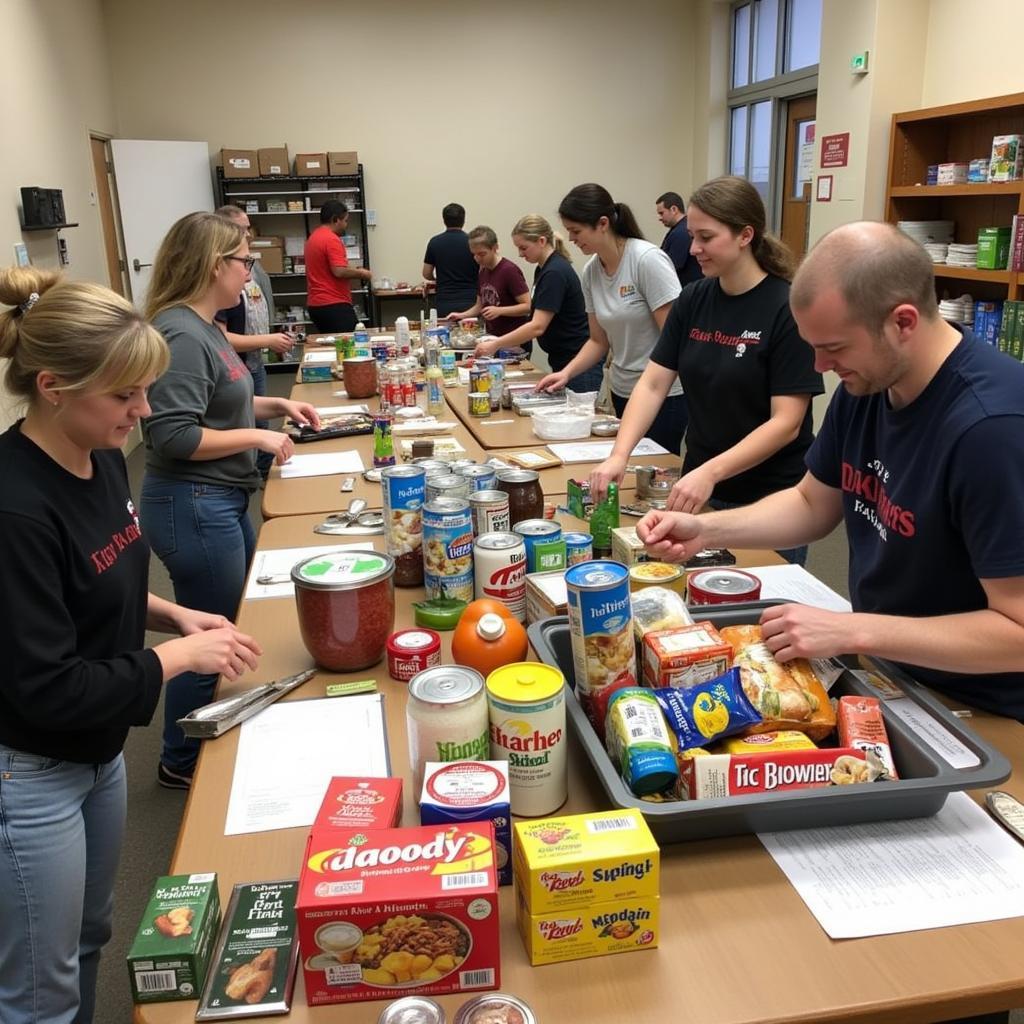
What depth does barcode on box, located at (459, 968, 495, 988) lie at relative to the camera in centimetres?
86

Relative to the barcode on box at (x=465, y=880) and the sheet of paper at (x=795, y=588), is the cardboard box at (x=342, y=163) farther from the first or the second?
the barcode on box at (x=465, y=880)

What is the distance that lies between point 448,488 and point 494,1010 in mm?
1011

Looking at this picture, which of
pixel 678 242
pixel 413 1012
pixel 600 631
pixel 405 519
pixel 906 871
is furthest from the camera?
pixel 678 242

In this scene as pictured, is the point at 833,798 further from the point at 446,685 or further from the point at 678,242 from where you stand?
the point at 678,242

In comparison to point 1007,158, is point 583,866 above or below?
below

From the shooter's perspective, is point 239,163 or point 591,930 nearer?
point 591,930

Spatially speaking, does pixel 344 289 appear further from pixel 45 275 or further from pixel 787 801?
pixel 787 801

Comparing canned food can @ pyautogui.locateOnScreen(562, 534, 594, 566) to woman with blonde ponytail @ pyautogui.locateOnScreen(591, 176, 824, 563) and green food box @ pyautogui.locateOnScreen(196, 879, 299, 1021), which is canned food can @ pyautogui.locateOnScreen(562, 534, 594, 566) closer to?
woman with blonde ponytail @ pyautogui.locateOnScreen(591, 176, 824, 563)

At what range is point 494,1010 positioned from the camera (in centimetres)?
83

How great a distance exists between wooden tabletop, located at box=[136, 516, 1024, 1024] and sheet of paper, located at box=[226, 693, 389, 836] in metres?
0.09

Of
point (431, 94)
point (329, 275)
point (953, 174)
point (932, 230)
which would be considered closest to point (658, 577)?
point (953, 174)

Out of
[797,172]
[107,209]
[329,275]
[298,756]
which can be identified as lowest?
[298,756]

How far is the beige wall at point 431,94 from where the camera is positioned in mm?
8234

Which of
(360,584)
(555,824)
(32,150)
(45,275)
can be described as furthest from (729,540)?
(32,150)
